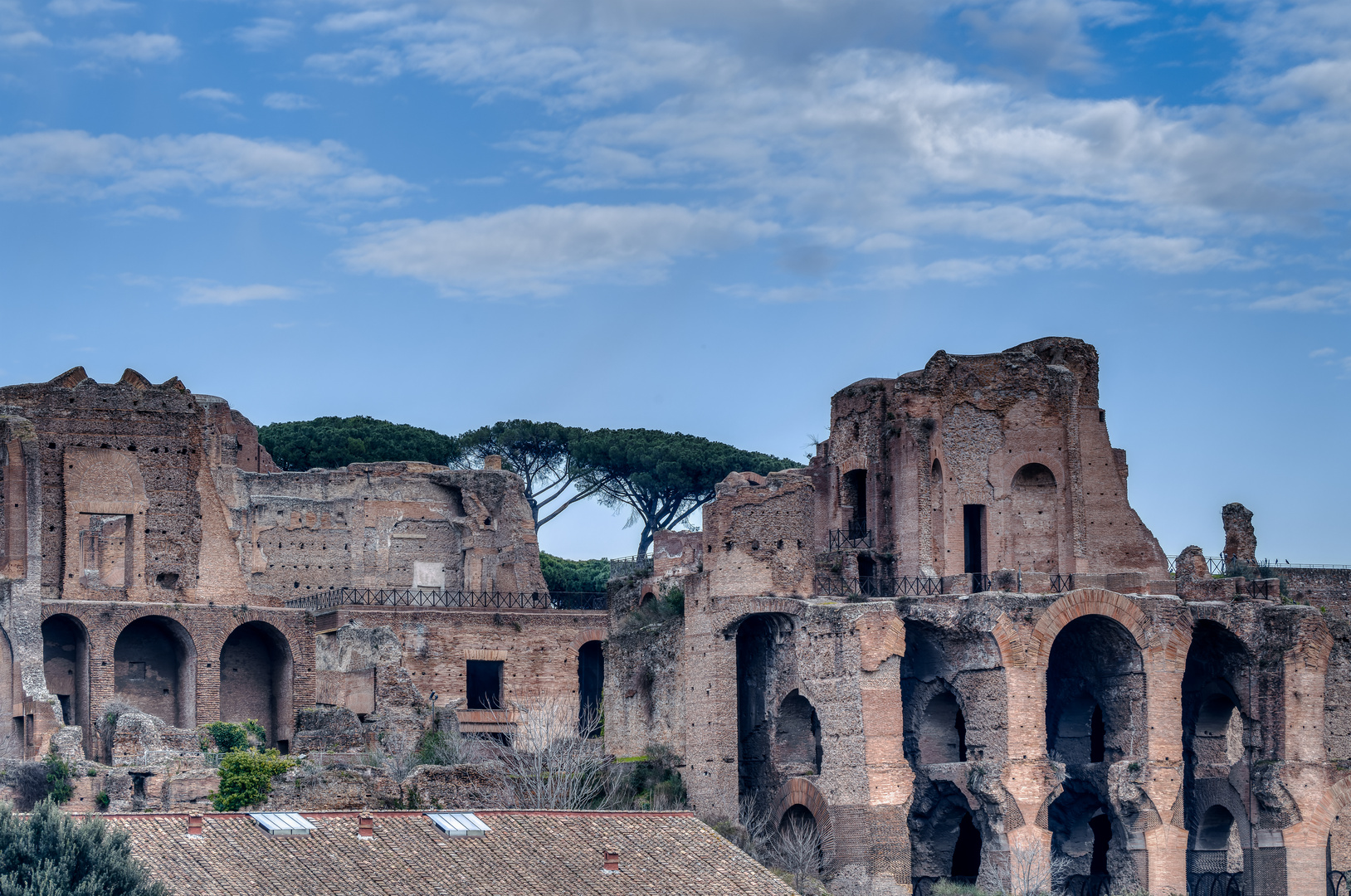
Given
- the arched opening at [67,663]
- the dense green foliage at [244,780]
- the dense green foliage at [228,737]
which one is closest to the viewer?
the dense green foliage at [244,780]

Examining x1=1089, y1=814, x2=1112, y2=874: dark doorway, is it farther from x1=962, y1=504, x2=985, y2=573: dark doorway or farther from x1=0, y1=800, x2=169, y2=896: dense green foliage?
x1=0, y1=800, x2=169, y2=896: dense green foliage

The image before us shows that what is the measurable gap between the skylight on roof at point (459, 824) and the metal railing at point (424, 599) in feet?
64.1

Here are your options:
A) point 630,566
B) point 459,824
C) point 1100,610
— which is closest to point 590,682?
point 630,566

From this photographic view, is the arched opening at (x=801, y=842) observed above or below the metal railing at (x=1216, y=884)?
above

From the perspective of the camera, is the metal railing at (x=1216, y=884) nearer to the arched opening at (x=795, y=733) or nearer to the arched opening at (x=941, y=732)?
the arched opening at (x=941, y=732)

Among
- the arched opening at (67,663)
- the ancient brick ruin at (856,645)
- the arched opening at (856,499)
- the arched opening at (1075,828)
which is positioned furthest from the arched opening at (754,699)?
the arched opening at (67,663)

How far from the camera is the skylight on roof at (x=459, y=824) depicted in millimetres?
31984

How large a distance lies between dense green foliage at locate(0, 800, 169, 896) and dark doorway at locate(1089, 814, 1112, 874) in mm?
26801

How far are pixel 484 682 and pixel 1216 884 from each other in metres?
18.5

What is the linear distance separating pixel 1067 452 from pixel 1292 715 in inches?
315

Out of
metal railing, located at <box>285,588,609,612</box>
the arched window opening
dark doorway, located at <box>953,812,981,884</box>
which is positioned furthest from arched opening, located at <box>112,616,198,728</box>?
the arched window opening

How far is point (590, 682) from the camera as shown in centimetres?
5700

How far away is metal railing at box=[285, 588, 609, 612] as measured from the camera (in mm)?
52656

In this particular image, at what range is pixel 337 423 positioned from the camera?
67.8 m
